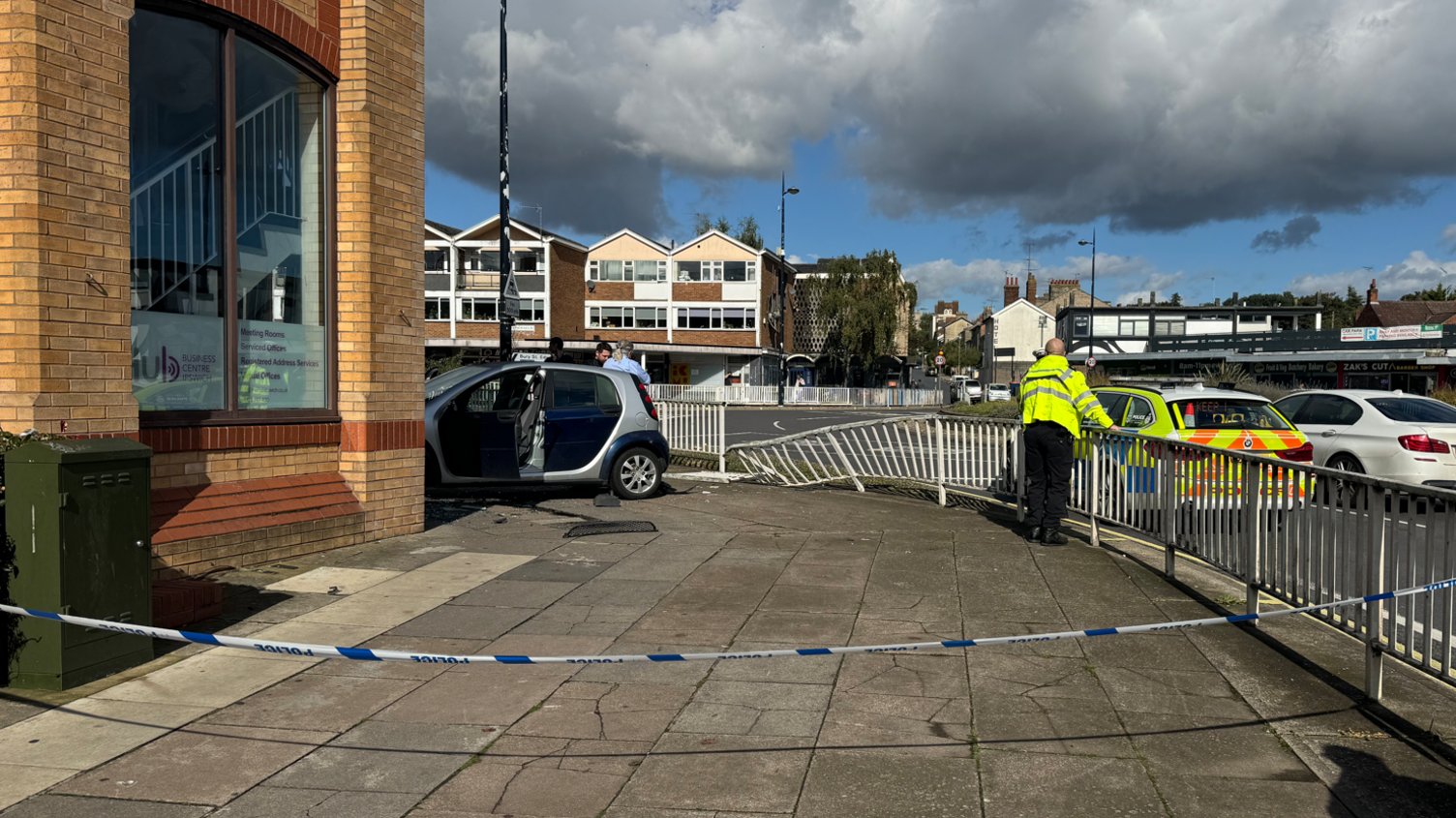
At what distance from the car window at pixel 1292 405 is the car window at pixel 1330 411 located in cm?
8

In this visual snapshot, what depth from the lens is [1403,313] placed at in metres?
82.7

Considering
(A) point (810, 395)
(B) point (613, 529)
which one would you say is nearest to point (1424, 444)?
(B) point (613, 529)

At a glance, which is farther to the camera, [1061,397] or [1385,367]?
[1385,367]

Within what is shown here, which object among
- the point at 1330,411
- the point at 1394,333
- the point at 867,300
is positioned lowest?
the point at 1330,411

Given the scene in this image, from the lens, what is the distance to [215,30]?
7551 millimetres

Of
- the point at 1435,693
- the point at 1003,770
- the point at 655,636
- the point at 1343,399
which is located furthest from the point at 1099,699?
the point at 1343,399

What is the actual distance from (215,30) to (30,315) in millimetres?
2848

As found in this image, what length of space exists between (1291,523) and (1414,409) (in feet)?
28.6

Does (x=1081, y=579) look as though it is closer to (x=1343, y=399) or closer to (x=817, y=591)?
(x=817, y=591)

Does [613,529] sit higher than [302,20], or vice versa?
[302,20]

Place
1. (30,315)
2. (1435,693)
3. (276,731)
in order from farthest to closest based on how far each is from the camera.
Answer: (30,315) → (1435,693) → (276,731)

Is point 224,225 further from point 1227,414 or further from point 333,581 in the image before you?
point 1227,414

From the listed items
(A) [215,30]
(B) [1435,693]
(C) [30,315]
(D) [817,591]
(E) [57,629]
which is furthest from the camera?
(A) [215,30]

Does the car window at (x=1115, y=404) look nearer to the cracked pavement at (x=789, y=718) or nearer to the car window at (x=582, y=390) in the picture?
the cracked pavement at (x=789, y=718)
